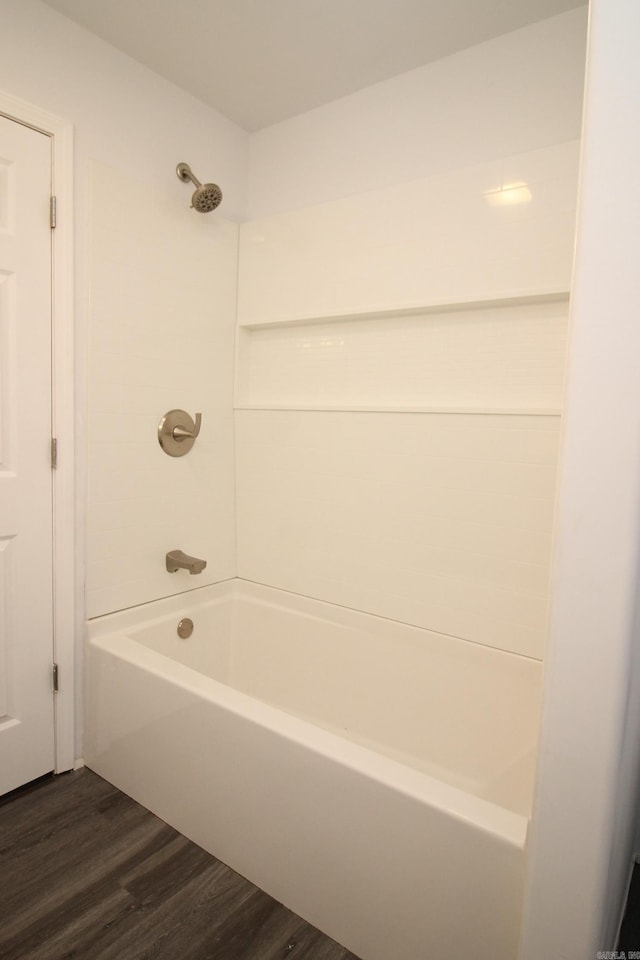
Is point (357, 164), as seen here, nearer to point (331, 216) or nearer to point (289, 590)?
point (331, 216)

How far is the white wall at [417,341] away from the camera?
5.64 ft

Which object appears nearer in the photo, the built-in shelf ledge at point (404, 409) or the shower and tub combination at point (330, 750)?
→ the shower and tub combination at point (330, 750)

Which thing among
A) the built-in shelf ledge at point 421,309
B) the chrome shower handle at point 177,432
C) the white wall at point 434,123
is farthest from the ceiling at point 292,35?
the chrome shower handle at point 177,432

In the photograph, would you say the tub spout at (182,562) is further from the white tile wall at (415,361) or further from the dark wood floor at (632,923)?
the dark wood floor at (632,923)

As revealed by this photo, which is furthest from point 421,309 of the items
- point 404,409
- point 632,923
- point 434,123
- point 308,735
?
point 632,923

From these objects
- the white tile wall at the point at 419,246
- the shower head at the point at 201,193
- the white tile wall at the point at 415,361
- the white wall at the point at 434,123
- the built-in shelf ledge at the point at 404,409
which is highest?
the white wall at the point at 434,123

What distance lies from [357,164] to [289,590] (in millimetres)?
1735

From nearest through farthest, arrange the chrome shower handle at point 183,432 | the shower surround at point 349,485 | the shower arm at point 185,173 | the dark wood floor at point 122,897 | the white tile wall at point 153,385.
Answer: the dark wood floor at point 122,897
the shower surround at point 349,485
the white tile wall at point 153,385
the shower arm at point 185,173
the chrome shower handle at point 183,432

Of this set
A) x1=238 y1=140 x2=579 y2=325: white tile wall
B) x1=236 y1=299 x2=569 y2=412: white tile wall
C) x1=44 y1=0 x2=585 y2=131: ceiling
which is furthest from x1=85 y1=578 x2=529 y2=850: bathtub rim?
x1=44 y1=0 x2=585 y2=131: ceiling

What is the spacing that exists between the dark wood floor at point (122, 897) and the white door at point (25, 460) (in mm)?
261

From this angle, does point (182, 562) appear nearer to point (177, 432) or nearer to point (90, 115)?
point (177, 432)

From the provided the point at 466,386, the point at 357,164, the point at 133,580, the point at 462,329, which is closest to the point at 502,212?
the point at 462,329

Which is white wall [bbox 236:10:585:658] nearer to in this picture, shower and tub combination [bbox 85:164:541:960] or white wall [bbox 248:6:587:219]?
white wall [bbox 248:6:587:219]

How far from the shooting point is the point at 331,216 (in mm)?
2129
